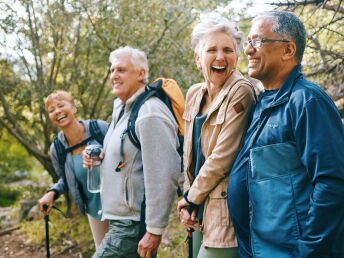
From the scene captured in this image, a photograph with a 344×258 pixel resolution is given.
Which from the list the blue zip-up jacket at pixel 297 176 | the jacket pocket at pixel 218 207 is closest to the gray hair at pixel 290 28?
the blue zip-up jacket at pixel 297 176

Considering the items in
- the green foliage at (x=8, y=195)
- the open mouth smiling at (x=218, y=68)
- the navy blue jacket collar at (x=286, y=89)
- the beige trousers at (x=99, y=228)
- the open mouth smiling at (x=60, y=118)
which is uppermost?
the open mouth smiling at (x=218, y=68)

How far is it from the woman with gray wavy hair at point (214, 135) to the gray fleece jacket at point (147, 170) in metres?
0.16

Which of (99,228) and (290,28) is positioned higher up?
(290,28)

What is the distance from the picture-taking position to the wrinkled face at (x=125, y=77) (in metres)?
3.15

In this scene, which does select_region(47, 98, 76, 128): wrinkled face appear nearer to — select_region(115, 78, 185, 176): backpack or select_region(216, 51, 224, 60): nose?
select_region(115, 78, 185, 176): backpack

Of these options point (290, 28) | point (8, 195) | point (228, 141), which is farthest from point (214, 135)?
point (8, 195)

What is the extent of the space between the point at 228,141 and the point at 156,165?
64 cm

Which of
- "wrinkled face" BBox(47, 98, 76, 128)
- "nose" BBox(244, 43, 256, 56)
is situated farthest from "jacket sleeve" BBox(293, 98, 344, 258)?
"wrinkled face" BBox(47, 98, 76, 128)

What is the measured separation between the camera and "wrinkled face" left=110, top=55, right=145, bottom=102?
3146mm

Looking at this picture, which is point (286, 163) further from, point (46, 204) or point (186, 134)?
point (46, 204)

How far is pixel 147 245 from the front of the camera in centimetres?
285

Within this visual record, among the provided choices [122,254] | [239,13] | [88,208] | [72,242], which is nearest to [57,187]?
[88,208]

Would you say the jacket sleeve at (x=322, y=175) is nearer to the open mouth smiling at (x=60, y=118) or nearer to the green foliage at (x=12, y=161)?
the open mouth smiling at (x=60, y=118)

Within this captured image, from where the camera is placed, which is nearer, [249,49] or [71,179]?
[249,49]
